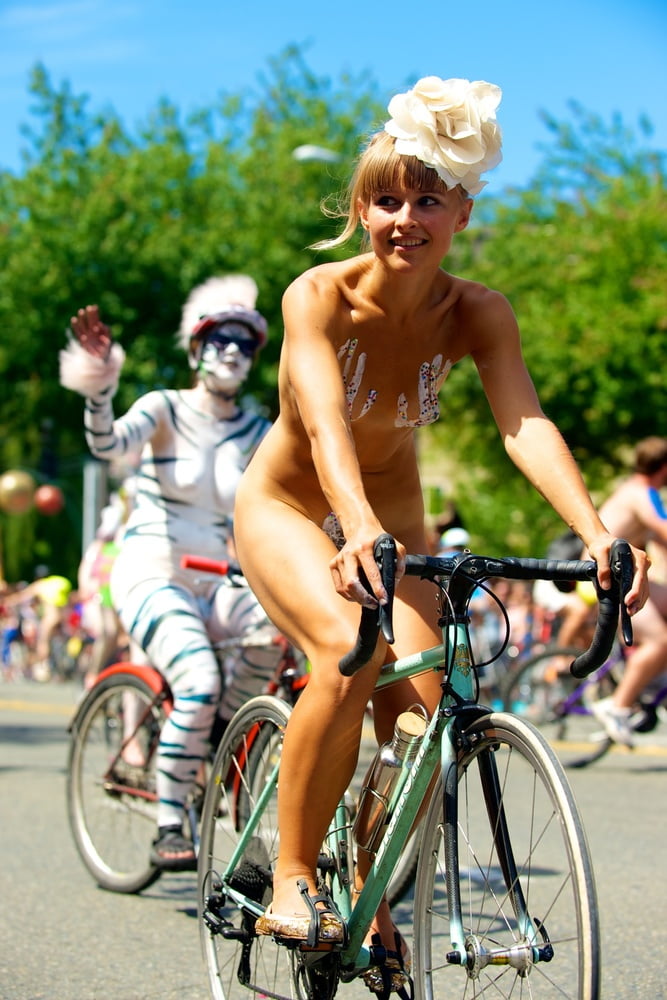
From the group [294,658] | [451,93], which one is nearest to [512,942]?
[451,93]

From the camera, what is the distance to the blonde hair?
10.5ft

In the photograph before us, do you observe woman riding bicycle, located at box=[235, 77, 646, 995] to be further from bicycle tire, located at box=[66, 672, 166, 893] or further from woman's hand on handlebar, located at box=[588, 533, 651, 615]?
bicycle tire, located at box=[66, 672, 166, 893]

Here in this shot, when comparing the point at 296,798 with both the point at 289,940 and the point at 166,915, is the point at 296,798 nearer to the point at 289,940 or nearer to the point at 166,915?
the point at 289,940

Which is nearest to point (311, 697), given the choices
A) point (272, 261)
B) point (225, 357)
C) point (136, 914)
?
point (136, 914)

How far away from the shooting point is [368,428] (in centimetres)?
353

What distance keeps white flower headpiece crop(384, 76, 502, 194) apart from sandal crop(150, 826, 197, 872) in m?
2.57

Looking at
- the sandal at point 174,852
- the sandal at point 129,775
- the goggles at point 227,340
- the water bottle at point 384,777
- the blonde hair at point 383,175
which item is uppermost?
the goggles at point 227,340

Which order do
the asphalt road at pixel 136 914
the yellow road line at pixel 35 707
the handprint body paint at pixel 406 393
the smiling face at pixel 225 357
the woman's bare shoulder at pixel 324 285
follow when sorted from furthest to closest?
the yellow road line at pixel 35 707 < the smiling face at pixel 225 357 < the asphalt road at pixel 136 914 < the handprint body paint at pixel 406 393 < the woman's bare shoulder at pixel 324 285

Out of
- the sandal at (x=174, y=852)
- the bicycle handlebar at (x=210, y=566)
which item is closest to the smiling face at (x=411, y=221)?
the bicycle handlebar at (x=210, y=566)

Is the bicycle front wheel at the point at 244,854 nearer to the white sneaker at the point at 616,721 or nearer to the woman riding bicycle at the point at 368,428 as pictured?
the woman riding bicycle at the point at 368,428

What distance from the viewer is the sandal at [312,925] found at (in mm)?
3027

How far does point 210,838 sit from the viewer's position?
3854mm

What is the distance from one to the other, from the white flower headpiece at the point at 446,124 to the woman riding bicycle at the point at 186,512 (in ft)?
7.30

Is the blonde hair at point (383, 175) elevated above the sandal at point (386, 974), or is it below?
above
